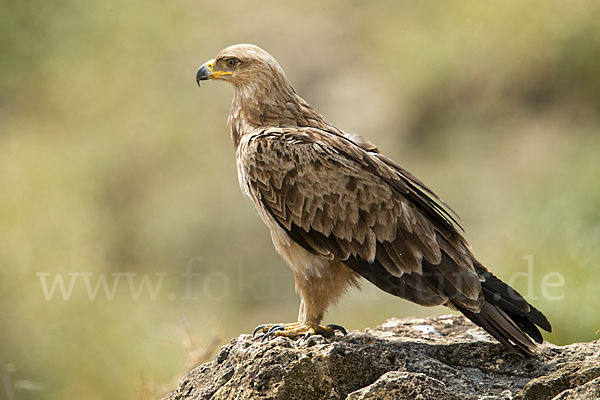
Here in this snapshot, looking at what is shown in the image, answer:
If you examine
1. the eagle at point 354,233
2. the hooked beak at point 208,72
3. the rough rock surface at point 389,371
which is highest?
the hooked beak at point 208,72

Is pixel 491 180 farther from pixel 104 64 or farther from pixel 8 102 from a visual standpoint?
pixel 8 102

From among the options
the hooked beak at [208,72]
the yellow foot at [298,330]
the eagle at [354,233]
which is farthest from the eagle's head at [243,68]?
the yellow foot at [298,330]

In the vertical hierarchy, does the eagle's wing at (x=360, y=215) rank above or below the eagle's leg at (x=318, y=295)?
above

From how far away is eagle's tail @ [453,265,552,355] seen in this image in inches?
181

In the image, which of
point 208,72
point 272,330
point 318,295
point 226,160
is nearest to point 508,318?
point 318,295

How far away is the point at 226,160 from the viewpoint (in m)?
15.4

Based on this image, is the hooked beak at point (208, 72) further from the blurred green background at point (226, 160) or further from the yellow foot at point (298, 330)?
the blurred green background at point (226, 160)

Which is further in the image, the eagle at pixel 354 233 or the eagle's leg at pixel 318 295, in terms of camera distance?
the eagle's leg at pixel 318 295

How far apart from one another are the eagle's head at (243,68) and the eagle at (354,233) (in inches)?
19.9

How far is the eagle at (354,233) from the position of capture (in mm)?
4797

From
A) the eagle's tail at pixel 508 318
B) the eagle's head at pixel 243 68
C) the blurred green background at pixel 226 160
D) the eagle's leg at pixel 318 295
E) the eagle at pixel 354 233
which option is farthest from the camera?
the blurred green background at pixel 226 160

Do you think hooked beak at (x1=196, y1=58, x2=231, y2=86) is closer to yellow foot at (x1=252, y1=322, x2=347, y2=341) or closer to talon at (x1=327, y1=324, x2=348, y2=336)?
yellow foot at (x1=252, y1=322, x2=347, y2=341)

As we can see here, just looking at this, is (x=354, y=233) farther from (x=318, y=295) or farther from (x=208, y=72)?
(x=208, y=72)

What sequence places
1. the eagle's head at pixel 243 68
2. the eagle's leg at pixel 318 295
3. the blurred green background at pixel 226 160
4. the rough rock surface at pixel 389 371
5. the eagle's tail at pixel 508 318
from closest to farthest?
the rough rock surface at pixel 389 371, the eagle's tail at pixel 508 318, the eagle's leg at pixel 318 295, the eagle's head at pixel 243 68, the blurred green background at pixel 226 160
